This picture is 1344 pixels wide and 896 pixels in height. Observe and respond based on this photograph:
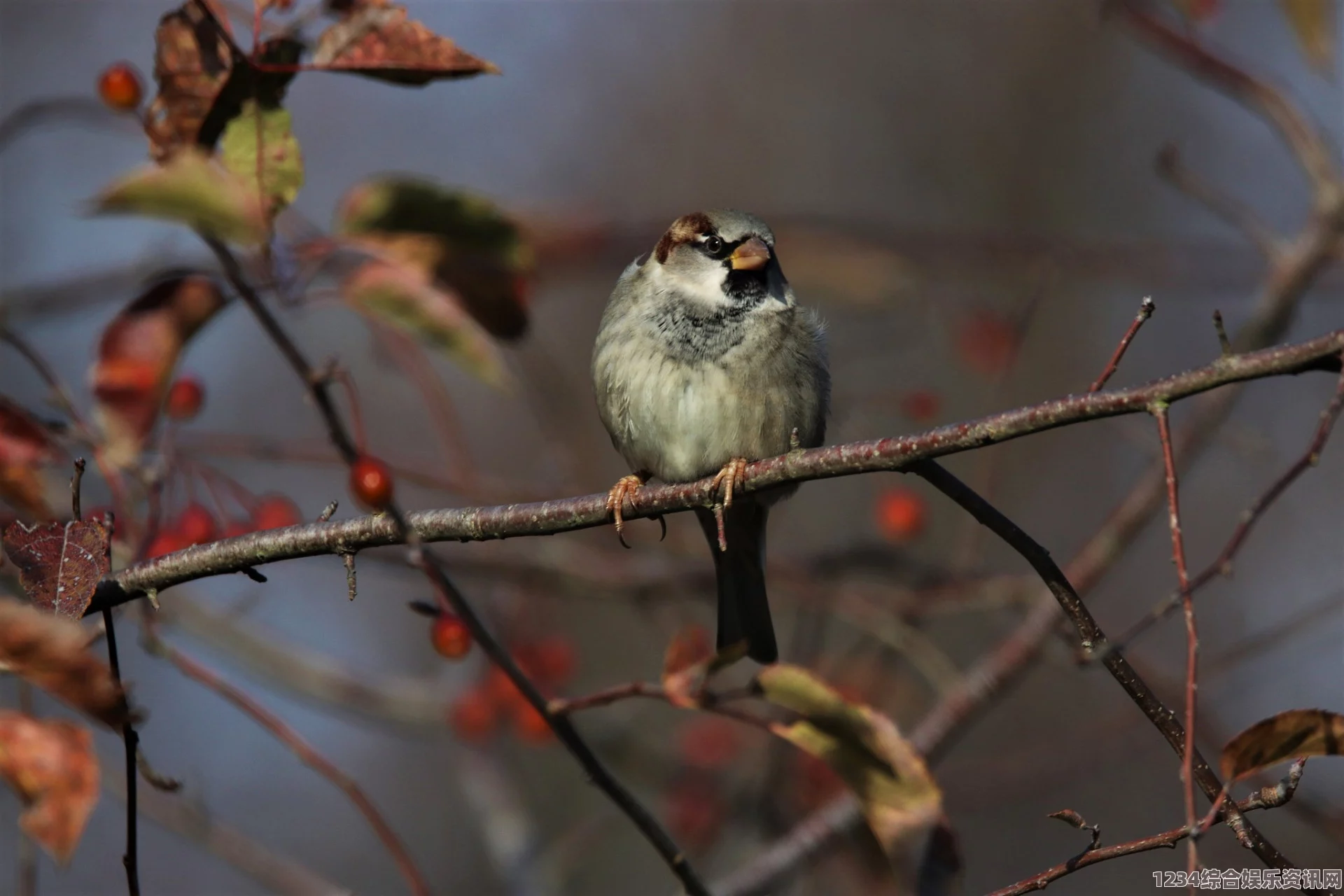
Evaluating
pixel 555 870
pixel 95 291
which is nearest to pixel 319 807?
pixel 555 870

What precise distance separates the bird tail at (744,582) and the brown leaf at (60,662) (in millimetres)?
1954

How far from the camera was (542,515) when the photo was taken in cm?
198

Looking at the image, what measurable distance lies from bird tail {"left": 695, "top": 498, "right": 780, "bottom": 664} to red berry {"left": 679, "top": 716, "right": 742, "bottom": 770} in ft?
3.03

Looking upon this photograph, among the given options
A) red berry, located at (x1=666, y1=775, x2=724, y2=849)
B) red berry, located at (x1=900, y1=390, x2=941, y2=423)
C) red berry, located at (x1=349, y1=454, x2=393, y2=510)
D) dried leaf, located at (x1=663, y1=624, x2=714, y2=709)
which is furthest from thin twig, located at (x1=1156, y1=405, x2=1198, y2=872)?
red berry, located at (x1=666, y1=775, x2=724, y2=849)

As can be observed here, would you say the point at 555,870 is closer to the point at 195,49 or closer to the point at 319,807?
the point at 195,49

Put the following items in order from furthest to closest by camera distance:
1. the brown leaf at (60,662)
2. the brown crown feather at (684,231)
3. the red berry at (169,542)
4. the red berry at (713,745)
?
the red berry at (713,745)
the brown crown feather at (684,231)
the red berry at (169,542)
the brown leaf at (60,662)

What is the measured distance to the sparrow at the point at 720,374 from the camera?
2.98m

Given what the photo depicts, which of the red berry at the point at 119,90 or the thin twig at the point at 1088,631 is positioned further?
the red berry at the point at 119,90

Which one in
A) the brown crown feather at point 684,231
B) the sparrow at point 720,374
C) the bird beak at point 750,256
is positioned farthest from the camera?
the brown crown feather at point 684,231

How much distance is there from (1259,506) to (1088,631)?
1.06 ft

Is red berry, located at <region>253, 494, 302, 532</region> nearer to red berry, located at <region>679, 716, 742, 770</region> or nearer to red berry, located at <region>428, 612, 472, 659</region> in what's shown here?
red berry, located at <region>428, 612, 472, 659</region>

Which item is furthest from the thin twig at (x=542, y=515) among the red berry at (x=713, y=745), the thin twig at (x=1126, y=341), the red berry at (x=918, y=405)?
the red berry at (x=713, y=745)

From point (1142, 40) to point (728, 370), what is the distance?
1480 millimetres

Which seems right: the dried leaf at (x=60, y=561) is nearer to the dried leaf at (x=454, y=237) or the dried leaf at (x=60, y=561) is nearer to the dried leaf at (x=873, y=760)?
the dried leaf at (x=454, y=237)
